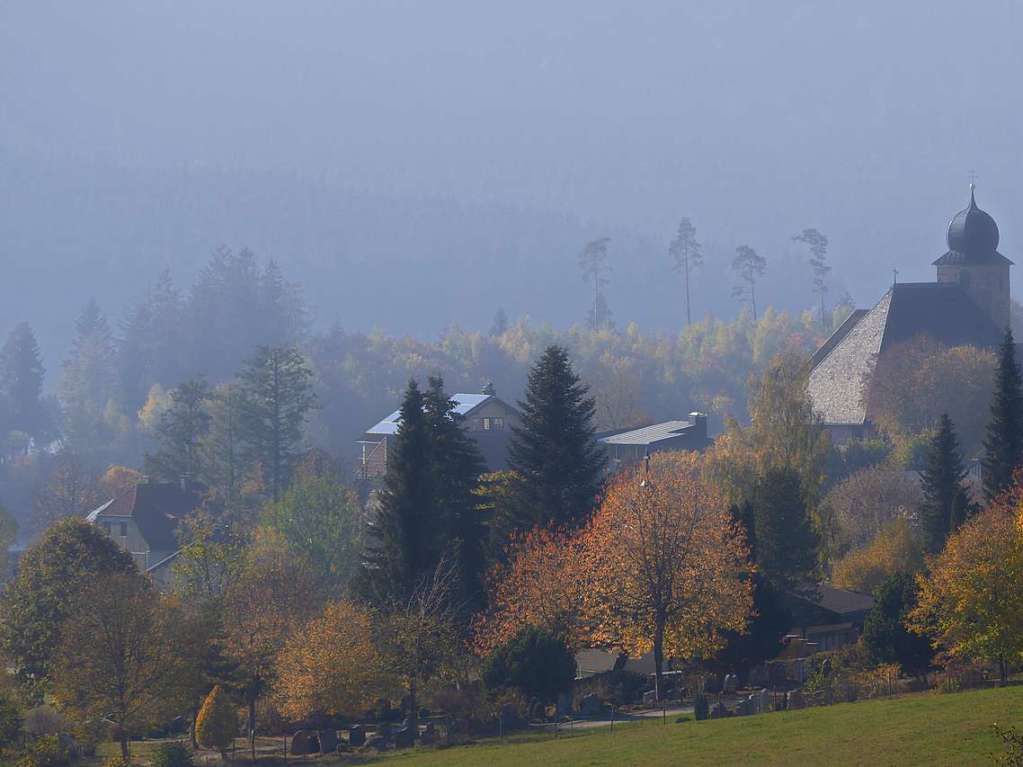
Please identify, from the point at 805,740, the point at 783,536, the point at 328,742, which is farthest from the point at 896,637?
the point at 328,742

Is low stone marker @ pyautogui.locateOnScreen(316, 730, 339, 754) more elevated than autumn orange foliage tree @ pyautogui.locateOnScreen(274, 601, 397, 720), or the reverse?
autumn orange foliage tree @ pyautogui.locateOnScreen(274, 601, 397, 720)

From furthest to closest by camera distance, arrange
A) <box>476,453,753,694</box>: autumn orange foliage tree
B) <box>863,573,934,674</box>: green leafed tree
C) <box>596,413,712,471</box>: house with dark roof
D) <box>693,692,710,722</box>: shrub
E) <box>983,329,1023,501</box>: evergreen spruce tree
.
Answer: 1. <box>596,413,712,471</box>: house with dark roof
2. <box>983,329,1023,501</box>: evergreen spruce tree
3. <box>476,453,753,694</box>: autumn orange foliage tree
4. <box>863,573,934,674</box>: green leafed tree
5. <box>693,692,710,722</box>: shrub

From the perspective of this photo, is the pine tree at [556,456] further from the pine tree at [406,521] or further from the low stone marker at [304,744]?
the low stone marker at [304,744]

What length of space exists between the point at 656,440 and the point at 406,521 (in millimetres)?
53323

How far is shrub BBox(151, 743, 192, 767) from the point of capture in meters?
42.2

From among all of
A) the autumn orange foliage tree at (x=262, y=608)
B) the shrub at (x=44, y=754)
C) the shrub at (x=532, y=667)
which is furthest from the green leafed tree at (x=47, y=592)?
A: the shrub at (x=532, y=667)

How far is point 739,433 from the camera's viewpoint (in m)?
85.6

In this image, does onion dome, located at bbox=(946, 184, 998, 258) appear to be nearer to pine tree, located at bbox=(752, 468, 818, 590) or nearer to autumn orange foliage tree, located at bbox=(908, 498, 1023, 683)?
pine tree, located at bbox=(752, 468, 818, 590)

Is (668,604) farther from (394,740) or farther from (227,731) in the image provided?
(227,731)

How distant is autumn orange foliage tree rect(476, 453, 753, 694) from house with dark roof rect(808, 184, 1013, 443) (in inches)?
2272

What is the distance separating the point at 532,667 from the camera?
45.7 meters

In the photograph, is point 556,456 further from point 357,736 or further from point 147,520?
point 147,520

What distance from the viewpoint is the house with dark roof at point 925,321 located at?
10981 cm

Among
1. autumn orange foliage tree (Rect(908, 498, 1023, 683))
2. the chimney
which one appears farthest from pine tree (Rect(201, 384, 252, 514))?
autumn orange foliage tree (Rect(908, 498, 1023, 683))
